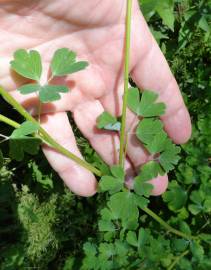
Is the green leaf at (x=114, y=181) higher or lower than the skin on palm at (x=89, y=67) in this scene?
lower

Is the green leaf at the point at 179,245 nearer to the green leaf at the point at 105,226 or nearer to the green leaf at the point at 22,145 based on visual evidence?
the green leaf at the point at 105,226

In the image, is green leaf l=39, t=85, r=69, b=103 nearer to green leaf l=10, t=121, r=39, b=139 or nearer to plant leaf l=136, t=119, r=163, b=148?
green leaf l=10, t=121, r=39, b=139

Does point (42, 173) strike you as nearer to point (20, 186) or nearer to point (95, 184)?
point (20, 186)

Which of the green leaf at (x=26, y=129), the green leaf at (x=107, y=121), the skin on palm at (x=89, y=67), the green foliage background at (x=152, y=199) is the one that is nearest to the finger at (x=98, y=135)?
the skin on palm at (x=89, y=67)

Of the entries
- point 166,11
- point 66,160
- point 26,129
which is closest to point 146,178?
point 66,160

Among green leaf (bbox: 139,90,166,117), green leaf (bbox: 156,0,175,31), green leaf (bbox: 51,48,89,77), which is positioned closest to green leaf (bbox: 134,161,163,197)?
green leaf (bbox: 139,90,166,117)

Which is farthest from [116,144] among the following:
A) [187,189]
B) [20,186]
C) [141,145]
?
[20,186]
